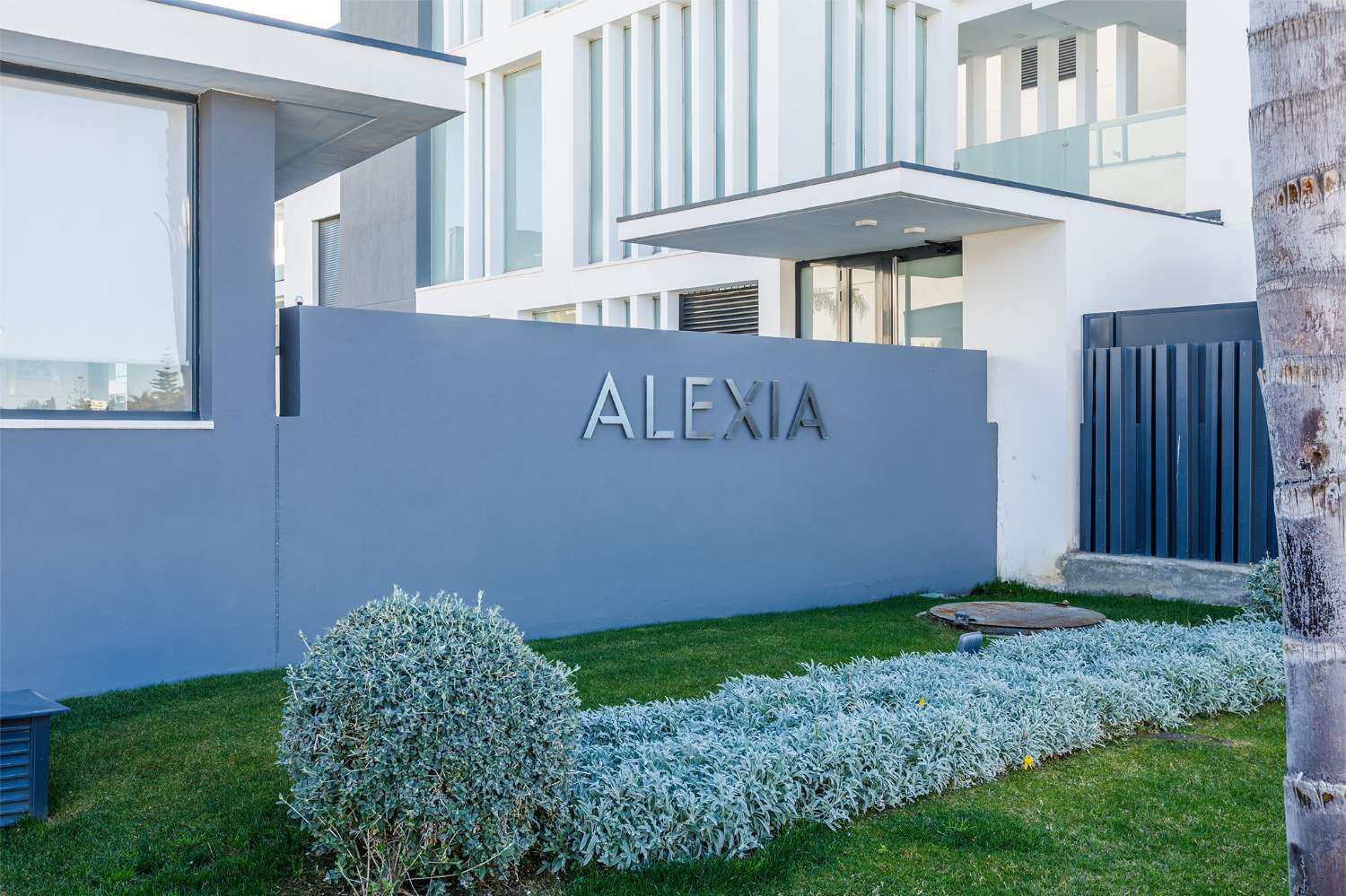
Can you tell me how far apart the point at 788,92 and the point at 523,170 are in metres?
5.54

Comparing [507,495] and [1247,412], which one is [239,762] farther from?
[1247,412]

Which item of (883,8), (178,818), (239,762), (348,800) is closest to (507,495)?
(239,762)

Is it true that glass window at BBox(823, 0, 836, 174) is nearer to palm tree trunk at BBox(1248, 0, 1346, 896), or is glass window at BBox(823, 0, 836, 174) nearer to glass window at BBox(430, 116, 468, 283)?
glass window at BBox(430, 116, 468, 283)

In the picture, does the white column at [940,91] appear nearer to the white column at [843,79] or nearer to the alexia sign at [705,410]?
the white column at [843,79]

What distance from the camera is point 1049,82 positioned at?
19.8 m

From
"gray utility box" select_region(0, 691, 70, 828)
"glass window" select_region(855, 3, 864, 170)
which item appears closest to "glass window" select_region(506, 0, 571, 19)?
"glass window" select_region(855, 3, 864, 170)

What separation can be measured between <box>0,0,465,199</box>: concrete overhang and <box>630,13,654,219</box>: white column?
8.37 meters

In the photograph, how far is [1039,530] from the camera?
1214 centimetres

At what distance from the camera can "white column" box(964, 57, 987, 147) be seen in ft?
68.9

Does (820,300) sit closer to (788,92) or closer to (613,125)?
(788,92)

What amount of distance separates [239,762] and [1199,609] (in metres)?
8.36

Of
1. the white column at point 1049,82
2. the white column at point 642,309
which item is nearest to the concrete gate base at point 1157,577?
the white column at point 642,309

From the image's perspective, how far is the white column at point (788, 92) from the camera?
14.6 metres

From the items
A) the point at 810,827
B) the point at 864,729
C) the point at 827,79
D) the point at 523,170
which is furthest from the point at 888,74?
the point at 810,827
